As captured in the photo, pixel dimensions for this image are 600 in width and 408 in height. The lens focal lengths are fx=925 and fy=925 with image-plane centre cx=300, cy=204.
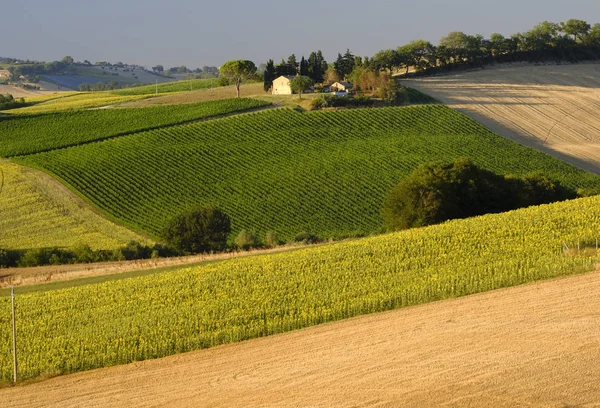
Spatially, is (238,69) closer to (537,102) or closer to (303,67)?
(303,67)

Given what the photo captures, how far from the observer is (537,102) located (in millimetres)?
101000

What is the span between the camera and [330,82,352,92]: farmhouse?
99744mm

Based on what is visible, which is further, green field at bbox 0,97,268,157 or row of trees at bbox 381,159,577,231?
green field at bbox 0,97,268,157

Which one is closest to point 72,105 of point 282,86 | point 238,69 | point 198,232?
point 238,69

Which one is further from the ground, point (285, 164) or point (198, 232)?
point (285, 164)

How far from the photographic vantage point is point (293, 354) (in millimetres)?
26125

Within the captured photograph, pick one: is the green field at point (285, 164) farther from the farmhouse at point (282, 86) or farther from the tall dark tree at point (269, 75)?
the tall dark tree at point (269, 75)

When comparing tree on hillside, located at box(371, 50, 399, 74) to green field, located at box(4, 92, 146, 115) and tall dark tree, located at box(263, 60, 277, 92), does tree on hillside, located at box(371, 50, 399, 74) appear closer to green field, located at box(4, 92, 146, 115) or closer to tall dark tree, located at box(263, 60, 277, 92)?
tall dark tree, located at box(263, 60, 277, 92)

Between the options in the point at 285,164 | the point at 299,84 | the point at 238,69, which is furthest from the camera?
the point at 238,69

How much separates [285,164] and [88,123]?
24.9 metres

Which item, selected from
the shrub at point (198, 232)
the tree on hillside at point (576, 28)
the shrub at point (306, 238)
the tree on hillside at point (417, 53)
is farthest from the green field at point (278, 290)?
the tree on hillside at point (576, 28)

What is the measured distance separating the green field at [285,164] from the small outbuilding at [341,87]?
10642 millimetres

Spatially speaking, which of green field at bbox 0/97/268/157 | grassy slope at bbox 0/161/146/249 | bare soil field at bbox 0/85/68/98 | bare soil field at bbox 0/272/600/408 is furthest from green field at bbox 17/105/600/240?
bare soil field at bbox 0/85/68/98

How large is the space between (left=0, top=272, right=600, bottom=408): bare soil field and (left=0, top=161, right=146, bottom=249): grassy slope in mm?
29884
